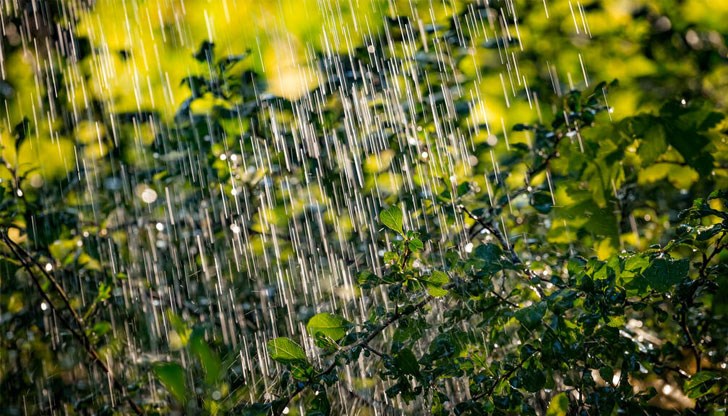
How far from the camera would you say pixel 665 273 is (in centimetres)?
85

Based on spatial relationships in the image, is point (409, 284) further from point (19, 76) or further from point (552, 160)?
point (19, 76)

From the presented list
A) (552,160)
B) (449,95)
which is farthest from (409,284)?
(449,95)

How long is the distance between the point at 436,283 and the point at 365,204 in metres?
1.08

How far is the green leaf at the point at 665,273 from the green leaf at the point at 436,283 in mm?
296

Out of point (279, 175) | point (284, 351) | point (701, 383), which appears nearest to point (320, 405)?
point (284, 351)

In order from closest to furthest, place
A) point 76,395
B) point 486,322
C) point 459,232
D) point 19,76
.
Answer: point 486,322 → point 459,232 → point 76,395 → point 19,76

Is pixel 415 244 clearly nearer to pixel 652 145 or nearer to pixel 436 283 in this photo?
pixel 436 283

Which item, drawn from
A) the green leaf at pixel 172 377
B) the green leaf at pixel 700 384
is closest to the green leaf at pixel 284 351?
the green leaf at pixel 172 377

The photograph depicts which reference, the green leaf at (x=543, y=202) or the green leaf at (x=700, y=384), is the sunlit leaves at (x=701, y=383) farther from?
the green leaf at (x=543, y=202)

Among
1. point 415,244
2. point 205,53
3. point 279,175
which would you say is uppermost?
point 205,53

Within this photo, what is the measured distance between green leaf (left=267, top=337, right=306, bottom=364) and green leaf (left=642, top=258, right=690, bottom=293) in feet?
1.78

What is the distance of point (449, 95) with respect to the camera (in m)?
2.13

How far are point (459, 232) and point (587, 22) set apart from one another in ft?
5.33

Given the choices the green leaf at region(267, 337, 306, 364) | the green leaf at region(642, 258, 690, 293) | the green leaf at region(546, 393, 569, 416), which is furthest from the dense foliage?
the green leaf at region(642, 258, 690, 293)
